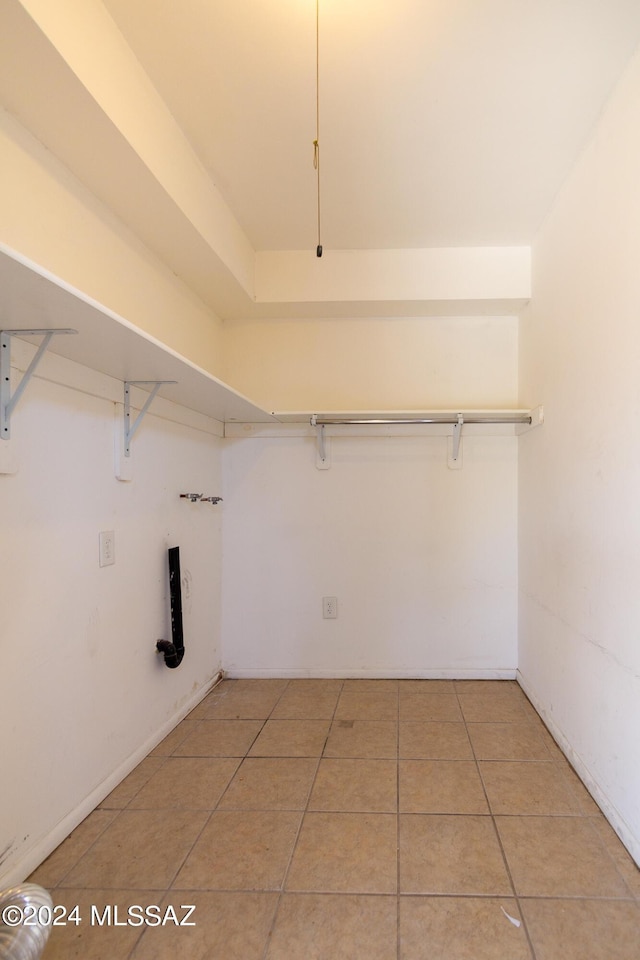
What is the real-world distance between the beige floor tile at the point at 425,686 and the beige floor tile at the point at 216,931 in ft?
4.95

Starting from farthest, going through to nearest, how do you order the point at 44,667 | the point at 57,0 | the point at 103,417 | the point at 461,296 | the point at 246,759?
the point at 461,296 < the point at 246,759 < the point at 103,417 < the point at 44,667 < the point at 57,0

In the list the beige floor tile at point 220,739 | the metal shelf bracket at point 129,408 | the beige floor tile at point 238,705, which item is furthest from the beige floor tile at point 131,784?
the metal shelf bracket at point 129,408

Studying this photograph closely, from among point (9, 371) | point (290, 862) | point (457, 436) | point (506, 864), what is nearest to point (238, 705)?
point (290, 862)

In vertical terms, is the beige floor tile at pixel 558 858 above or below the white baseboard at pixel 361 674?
above

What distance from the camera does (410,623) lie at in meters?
2.97

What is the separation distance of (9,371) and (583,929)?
1973 millimetres

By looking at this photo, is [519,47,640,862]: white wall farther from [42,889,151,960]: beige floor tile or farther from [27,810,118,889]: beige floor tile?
[27,810,118,889]: beige floor tile

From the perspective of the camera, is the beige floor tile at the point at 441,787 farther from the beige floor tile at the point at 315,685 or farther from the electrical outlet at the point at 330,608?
the electrical outlet at the point at 330,608

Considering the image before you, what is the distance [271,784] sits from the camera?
6.23 ft

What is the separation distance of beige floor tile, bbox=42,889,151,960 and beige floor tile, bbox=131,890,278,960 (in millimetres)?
43

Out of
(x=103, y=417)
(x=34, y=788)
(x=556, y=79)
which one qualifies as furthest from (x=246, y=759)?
(x=556, y=79)

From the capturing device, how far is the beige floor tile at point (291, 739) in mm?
2135

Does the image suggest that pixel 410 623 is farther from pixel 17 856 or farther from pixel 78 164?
pixel 78 164

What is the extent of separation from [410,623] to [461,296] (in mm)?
1802
